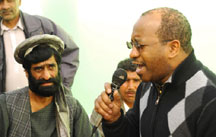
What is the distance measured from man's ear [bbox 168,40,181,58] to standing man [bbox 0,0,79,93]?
1.98 meters

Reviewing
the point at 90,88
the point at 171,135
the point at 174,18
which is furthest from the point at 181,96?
the point at 90,88

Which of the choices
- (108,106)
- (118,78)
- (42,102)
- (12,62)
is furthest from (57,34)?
(108,106)

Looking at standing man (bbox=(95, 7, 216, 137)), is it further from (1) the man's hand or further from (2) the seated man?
(2) the seated man

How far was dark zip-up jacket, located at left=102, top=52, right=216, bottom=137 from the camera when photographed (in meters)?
1.59

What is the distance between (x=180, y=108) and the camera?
66.5 inches

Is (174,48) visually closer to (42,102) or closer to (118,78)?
(118,78)

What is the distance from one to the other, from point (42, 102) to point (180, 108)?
1.61 meters

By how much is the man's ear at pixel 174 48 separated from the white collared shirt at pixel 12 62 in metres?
2.00

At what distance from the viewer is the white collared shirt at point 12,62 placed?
11.4ft

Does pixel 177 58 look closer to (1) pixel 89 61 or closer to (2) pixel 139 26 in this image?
(2) pixel 139 26

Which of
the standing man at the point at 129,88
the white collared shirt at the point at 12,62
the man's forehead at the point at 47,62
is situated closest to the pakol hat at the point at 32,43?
the man's forehead at the point at 47,62

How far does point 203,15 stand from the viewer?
16.4 ft

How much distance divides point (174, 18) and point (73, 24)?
12.4 feet

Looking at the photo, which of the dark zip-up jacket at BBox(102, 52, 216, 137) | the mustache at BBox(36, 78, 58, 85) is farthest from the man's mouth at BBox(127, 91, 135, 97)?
the dark zip-up jacket at BBox(102, 52, 216, 137)
